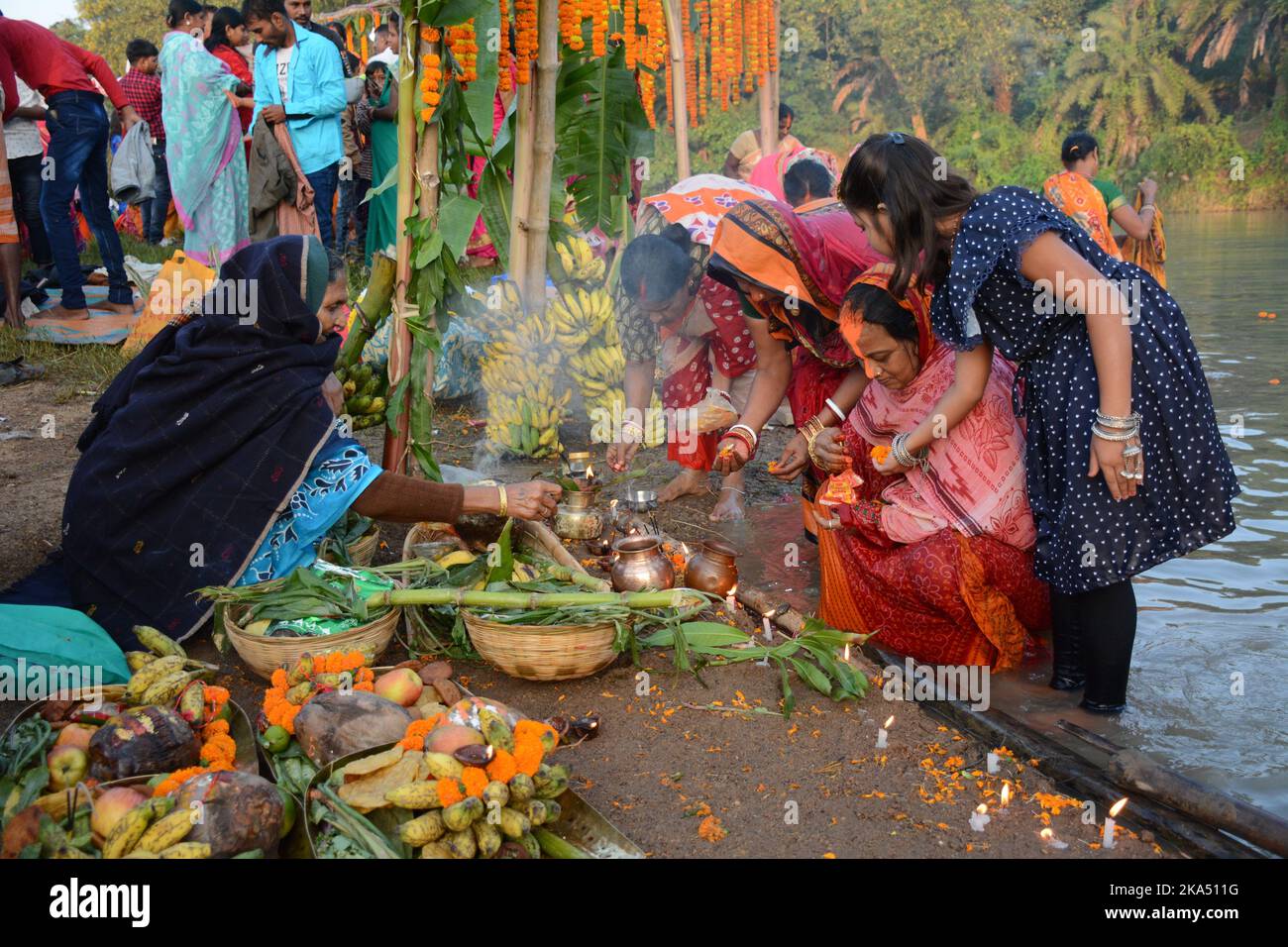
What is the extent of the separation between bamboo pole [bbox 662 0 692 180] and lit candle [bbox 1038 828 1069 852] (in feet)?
17.5

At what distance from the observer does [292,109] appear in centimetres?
702

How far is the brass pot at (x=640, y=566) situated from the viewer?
358 centimetres

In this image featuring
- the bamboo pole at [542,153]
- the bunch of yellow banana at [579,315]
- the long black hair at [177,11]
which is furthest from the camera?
the long black hair at [177,11]

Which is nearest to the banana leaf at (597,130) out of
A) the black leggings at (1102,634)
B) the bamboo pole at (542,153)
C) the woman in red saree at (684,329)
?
the bamboo pole at (542,153)

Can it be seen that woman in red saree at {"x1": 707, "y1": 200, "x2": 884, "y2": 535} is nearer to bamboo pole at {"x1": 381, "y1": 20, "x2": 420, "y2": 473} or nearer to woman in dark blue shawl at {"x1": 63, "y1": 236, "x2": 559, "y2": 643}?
bamboo pole at {"x1": 381, "y1": 20, "x2": 420, "y2": 473}

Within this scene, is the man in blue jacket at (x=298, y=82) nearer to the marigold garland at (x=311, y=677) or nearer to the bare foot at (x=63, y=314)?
the bare foot at (x=63, y=314)

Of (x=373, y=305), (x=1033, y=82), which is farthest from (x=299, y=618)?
(x=1033, y=82)

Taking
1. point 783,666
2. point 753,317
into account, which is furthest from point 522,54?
point 783,666

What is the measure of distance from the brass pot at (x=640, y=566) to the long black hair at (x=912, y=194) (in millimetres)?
1216

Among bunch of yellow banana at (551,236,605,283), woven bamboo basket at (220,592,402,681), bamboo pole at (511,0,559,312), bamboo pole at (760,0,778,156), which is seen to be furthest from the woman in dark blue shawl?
bamboo pole at (760,0,778,156)

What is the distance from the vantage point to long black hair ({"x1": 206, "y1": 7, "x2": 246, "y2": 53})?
8.09 metres

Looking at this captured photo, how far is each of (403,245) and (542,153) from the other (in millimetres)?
1672

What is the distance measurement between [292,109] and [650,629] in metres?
5.19
